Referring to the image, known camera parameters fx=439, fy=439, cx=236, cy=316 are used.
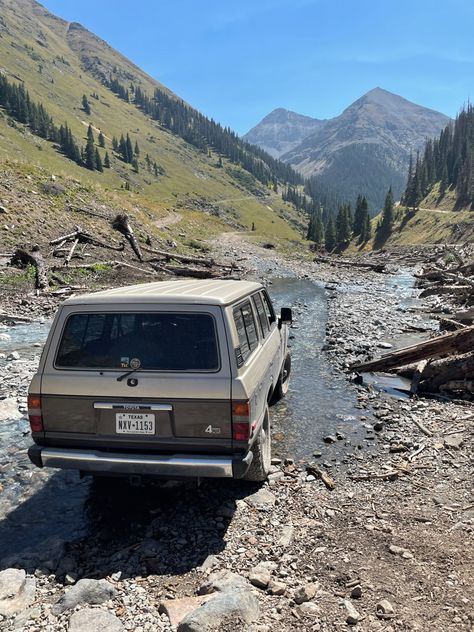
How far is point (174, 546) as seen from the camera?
563 centimetres

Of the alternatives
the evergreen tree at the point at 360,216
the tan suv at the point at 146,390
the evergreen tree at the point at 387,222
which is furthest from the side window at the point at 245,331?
the evergreen tree at the point at 360,216

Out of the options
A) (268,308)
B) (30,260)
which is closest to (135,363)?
(268,308)

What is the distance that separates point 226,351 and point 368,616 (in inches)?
123

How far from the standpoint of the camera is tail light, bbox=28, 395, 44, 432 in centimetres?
569

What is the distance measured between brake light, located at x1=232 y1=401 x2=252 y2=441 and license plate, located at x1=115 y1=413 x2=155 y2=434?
1.02 m

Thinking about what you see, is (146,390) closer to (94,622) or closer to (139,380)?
(139,380)

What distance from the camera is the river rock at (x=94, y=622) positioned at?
4.19 m

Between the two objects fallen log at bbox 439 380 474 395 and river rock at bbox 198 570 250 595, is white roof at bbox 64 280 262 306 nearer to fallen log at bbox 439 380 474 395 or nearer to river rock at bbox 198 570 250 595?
river rock at bbox 198 570 250 595

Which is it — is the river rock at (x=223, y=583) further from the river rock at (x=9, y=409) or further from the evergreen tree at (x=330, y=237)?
the evergreen tree at (x=330, y=237)

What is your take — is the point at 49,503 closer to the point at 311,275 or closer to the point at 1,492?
the point at 1,492

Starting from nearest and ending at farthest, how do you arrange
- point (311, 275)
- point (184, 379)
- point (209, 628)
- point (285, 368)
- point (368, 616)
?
point (209, 628)
point (368, 616)
point (184, 379)
point (285, 368)
point (311, 275)

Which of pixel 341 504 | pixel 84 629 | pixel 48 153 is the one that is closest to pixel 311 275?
pixel 341 504

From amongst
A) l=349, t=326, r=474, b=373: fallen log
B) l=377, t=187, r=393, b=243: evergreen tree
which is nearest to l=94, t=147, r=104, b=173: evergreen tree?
l=377, t=187, r=393, b=243: evergreen tree

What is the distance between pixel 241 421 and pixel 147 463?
128 cm
